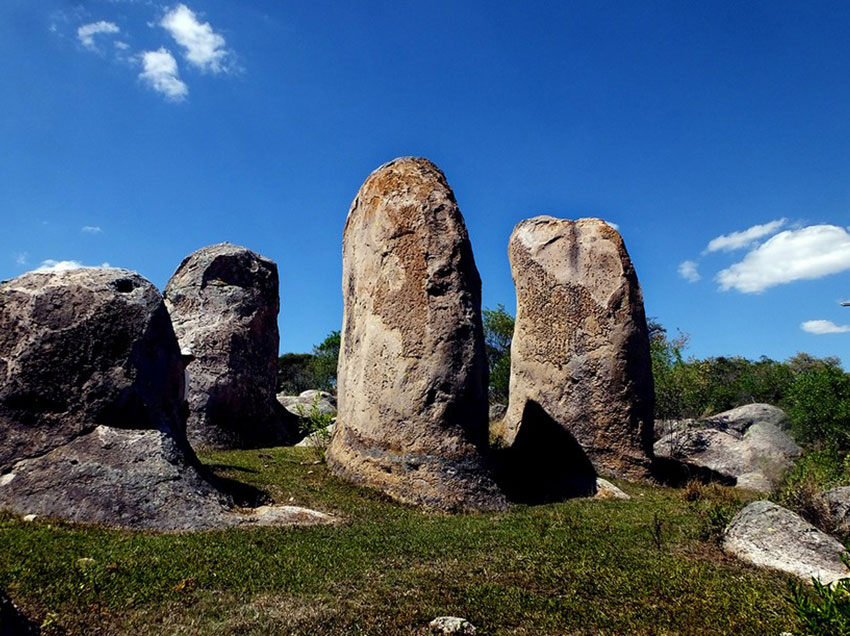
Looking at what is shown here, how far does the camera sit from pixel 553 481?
47.9 ft

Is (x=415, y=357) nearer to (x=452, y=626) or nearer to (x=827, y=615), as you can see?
(x=452, y=626)

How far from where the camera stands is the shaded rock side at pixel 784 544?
736 centimetres

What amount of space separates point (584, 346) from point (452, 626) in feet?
39.8

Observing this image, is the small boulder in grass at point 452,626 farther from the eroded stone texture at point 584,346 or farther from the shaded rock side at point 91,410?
the eroded stone texture at point 584,346

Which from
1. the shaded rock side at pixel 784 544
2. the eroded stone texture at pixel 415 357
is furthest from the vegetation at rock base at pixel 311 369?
the shaded rock side at pixel 784 544

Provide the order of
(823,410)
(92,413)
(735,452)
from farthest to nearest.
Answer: (823,410)
(735,452)
(92,413)

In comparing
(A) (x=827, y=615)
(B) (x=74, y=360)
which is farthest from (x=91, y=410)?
(A) (x=827, y=615)

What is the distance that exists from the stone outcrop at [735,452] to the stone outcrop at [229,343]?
12.6 m

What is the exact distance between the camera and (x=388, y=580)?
6641mm

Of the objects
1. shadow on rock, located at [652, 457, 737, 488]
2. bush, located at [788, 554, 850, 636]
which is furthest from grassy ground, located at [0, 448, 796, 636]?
shadow on rock, located at [652, 457, 737, 488]

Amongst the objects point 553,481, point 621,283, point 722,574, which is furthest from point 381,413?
point 621,283

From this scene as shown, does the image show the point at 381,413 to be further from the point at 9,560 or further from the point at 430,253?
the point at 9,560

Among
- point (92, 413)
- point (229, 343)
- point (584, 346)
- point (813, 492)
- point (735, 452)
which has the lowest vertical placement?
point (813, 492)

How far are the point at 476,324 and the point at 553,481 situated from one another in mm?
4657
